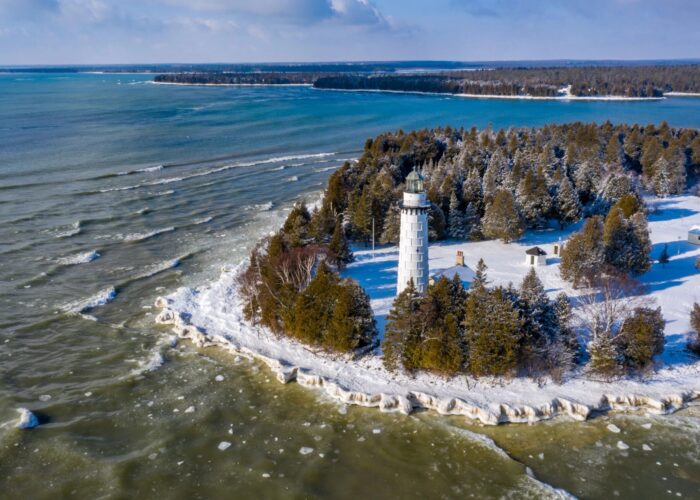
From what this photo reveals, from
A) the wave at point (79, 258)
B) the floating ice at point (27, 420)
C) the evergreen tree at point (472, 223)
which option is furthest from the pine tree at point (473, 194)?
the floating ice at point (27, 420)

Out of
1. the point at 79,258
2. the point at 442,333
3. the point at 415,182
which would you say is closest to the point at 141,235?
the point at 79,258

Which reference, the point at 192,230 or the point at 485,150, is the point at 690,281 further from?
A: the point at 192,230

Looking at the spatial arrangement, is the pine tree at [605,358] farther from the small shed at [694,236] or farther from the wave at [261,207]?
the wave at [261,207]

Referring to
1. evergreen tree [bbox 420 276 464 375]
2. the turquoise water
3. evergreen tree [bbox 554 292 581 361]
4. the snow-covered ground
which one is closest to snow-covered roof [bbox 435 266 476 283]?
the snow-covered ground

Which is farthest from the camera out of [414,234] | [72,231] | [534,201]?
[72,231]

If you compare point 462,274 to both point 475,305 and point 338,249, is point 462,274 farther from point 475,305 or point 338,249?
point 338,249

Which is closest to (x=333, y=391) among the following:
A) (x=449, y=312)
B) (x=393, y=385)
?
(x=393, y=385)
